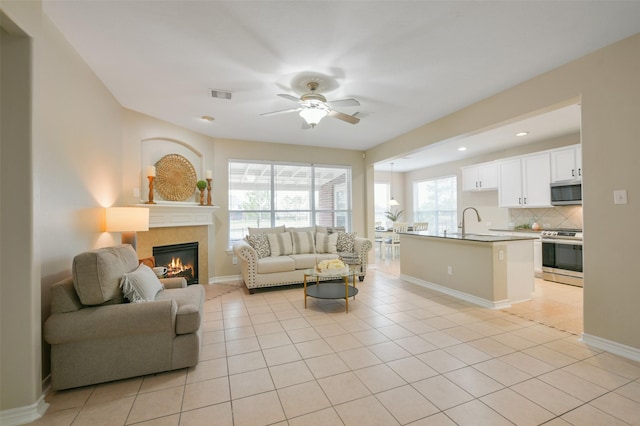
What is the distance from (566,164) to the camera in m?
4.88

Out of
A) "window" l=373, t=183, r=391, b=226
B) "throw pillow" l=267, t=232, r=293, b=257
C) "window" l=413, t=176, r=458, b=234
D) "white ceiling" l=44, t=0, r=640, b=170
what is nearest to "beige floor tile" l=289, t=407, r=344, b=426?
"white ceiling" l=44, t=0, r=640, b=170

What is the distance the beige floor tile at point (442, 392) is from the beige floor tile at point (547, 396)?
40 cm

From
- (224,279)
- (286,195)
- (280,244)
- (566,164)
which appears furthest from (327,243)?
(566,164)

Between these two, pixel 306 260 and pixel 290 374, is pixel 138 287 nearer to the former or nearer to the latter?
pixel 290 374

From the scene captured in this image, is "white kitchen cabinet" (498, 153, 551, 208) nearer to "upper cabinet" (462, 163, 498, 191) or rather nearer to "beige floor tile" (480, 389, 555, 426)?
"upper cabinet" (462, 163, 498, 191)

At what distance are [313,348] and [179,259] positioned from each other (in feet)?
10.2

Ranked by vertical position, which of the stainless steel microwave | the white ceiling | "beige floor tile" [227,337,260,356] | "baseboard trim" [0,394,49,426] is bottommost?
"beige floor tile" [227,337,260,356]

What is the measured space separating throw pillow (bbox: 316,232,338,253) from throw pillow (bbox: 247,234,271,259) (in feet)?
3.08

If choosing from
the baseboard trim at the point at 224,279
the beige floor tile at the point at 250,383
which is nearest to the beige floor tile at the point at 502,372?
the beige floor tile at the point at 250,383

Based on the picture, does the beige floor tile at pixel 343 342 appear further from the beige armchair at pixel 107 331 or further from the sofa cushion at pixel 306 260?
the sofa cushion at pixel 306 260

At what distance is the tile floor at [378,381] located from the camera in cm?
170

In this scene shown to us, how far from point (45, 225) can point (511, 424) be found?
11.0ft

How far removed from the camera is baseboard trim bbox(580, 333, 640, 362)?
7.61 ft

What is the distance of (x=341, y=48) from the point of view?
2.41 m
